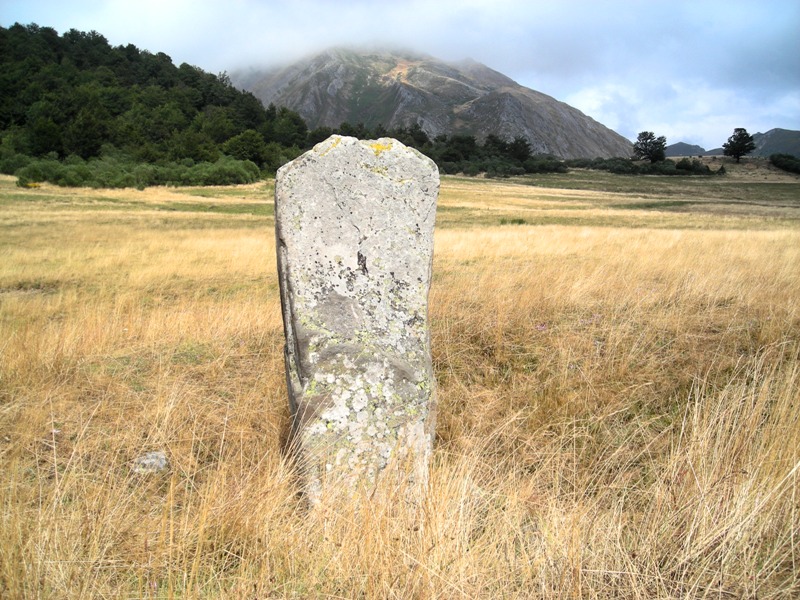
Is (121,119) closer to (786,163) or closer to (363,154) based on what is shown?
(363,154)

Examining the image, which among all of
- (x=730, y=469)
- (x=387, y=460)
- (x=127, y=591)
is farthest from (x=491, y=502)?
(x=127, y=591)

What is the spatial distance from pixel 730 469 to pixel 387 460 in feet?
6.19

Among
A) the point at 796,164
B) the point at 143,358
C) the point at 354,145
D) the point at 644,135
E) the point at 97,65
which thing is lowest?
the point at 143,358

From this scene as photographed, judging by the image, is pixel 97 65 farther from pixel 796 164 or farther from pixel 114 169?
pixel 796 164

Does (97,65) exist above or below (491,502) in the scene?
above

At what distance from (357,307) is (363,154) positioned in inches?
41.3

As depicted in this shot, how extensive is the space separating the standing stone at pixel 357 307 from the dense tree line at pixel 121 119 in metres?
51.1

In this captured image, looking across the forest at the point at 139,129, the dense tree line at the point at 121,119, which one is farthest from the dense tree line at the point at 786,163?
the dense tree line at the point at 121,119

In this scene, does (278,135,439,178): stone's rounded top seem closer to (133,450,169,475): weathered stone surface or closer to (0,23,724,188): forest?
(133,450,169,475): weathered stone surface

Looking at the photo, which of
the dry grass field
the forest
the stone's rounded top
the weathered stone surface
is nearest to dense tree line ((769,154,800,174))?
the forest

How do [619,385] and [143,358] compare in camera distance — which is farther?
[143,358]

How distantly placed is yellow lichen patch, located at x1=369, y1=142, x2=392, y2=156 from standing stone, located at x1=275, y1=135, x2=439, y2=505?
13 millimetres

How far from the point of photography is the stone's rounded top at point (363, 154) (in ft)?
11.8

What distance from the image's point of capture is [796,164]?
86812mm
